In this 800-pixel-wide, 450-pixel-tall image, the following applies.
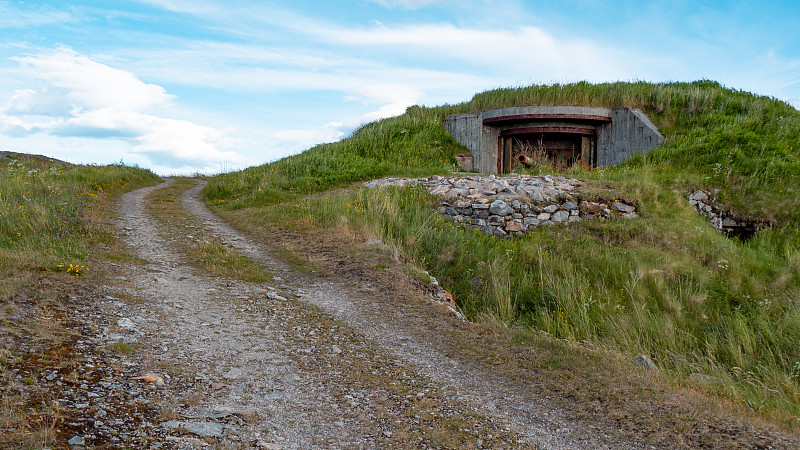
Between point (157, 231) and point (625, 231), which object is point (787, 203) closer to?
point (625, 231)

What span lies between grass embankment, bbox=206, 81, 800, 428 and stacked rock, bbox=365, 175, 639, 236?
40cm

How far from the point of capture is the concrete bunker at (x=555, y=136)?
1794 cm

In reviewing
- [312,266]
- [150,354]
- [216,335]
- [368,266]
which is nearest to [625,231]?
[368,266]

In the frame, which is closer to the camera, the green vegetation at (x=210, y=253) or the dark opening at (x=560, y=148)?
the green vegetation at (x=210, y=253)

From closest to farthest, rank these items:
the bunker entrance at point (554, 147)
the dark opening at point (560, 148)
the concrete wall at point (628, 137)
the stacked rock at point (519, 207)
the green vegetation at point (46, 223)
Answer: the green vegetation at point (46, 223) → the stacked rock at point (519, 207) → the concrete wall at point (628, 137) → the bunker entrance at point (554, 147) → the dark opening at point (560, 148)

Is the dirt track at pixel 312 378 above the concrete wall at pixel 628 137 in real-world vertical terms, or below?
below

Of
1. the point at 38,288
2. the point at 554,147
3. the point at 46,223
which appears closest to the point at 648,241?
the point at 554,147

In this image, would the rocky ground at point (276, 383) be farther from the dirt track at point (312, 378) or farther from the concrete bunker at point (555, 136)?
the concrete bunker at point (555, 136)

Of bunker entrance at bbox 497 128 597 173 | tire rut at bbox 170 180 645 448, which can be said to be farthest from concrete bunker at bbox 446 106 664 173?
tire rut at bbox 170 180 645 448

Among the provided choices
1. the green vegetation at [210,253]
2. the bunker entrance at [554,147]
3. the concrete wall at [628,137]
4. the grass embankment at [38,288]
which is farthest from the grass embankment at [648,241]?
the grass embankment at [38,288]

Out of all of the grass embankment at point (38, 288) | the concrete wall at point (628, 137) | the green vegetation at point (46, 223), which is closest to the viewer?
the grass embankment at point (38, 288)

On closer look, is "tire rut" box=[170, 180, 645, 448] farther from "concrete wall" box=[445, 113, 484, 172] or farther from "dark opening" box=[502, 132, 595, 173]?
"dark opening" box=[502, 132, 595, 173]

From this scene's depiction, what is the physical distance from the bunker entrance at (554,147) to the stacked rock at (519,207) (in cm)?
575

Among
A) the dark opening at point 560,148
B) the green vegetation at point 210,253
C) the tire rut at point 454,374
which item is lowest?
the tire rut at point 454,374
